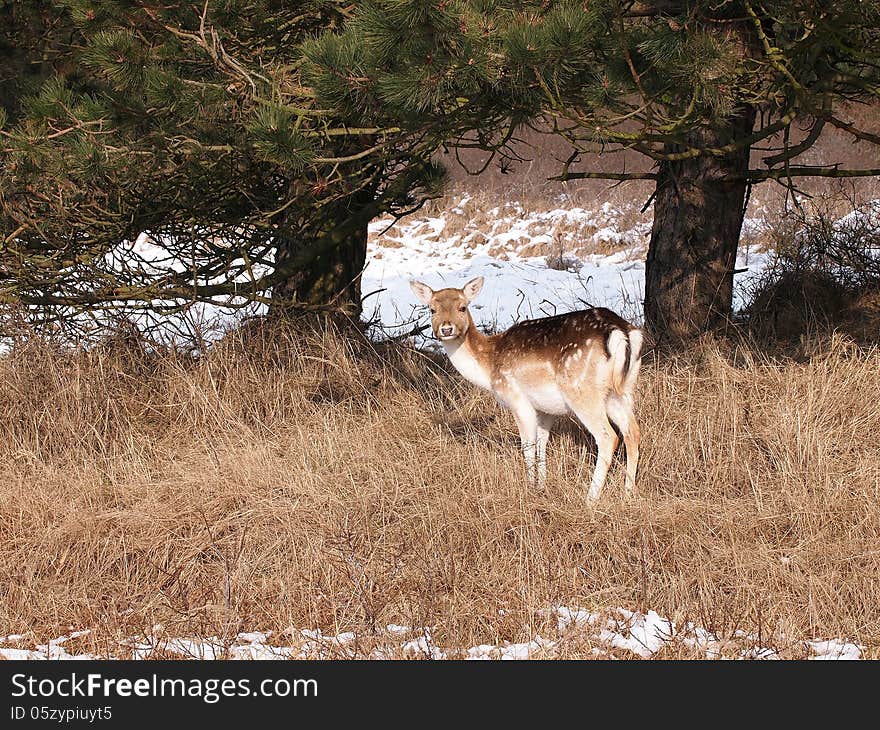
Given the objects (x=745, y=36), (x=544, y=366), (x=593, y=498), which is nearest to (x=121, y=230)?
(x=544, y=366)

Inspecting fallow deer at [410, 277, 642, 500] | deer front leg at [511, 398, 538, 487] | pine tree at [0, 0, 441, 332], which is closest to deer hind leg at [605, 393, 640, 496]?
fallow deer at [410, 277, 642, 500]

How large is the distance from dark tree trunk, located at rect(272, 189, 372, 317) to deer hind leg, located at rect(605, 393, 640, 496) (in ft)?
7.82

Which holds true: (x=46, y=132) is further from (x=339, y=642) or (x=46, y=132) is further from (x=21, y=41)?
(x=339, y=642)

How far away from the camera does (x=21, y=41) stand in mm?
8102

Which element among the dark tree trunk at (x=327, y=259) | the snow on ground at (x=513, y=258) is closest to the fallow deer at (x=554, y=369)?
the dark tree trunk at (x=327, y=259)

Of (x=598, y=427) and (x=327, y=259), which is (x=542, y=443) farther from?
(x=327, y=259)

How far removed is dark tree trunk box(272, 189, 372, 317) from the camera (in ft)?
24.9

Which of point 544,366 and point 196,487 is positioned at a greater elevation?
point 544,366

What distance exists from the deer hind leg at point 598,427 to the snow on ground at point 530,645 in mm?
1164

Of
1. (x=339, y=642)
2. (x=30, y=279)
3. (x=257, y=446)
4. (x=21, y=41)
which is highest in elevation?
(x=21, y=41)

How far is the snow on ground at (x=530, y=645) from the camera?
429 centimetres

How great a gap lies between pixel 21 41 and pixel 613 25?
465cm

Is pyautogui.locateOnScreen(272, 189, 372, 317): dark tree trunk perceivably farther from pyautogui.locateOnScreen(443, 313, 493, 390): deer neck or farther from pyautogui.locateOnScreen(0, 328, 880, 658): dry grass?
pyautogui.locateOnScreen(443, 313, 493, 390): deer neck

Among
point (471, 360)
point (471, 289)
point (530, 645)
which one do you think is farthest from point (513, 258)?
point (530, 645)
